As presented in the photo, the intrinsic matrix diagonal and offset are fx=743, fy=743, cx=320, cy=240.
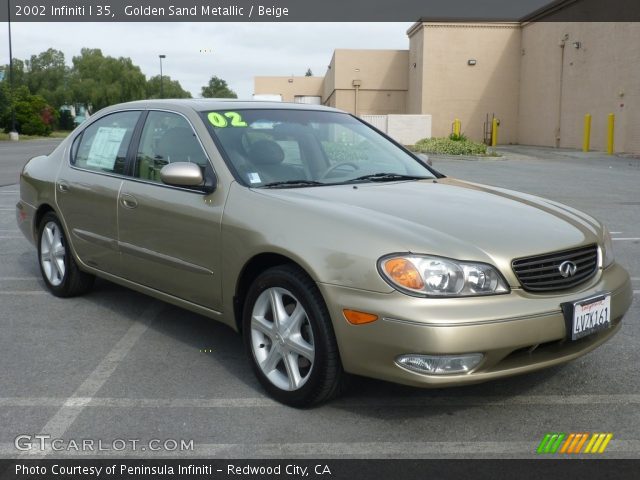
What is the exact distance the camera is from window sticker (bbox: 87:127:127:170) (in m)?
5.19

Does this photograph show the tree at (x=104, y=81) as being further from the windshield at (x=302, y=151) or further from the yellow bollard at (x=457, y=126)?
the windshield at (x=302, y=151)

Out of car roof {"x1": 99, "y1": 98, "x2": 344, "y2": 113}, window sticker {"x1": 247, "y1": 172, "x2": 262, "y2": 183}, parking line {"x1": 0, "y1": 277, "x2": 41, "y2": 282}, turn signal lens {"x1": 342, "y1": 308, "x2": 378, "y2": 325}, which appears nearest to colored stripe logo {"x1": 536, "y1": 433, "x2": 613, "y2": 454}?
turn signal lens {"x1": 342, "y1": 308, "x2": 378, "y2": 325}

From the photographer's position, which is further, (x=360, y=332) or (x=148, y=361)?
(x=148, y=361)

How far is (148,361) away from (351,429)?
154cm

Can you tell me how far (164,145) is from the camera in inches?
188

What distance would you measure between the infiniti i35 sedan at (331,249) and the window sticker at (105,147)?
2 centimetres

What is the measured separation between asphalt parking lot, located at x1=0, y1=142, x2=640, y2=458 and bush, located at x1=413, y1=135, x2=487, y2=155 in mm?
22368

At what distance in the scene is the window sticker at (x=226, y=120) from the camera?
14.9ft

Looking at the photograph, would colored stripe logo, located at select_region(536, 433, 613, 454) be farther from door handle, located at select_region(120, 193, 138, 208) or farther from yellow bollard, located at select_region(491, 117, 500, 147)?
yellow bollard, located at select_region(491, 117, 500, 147)

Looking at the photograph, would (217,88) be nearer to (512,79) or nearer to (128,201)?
(512,79)

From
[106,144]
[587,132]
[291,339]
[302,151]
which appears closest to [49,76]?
[587,132]

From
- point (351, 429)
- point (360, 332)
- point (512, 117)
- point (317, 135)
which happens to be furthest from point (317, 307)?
point (512, 117)

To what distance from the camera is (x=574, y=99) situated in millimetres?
31172
